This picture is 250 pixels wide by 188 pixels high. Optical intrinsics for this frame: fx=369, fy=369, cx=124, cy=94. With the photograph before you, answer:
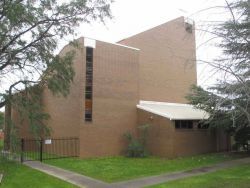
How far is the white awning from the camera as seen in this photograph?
2464 cm

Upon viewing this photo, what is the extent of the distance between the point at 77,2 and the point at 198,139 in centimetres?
1390

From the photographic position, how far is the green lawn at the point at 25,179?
47.0 ft

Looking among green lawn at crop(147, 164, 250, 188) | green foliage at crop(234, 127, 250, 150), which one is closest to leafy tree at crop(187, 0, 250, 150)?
green lawn at crop(147, 164, 250, 188)

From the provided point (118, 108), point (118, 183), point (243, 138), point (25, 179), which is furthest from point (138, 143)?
point (25, 179)

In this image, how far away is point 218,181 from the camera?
48.5 ft

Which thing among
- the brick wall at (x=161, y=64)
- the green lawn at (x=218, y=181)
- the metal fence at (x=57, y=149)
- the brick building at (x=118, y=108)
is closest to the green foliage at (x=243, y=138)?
the brick building at (x=118, y=108)

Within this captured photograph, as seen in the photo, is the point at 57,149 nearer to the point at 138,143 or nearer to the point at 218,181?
the point at 138,143

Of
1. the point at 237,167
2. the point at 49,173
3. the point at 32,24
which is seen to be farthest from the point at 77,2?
the point at 237,167

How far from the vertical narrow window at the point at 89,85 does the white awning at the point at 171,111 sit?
4.37 m

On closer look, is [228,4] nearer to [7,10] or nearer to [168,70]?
[7,10]

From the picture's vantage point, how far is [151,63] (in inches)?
1162

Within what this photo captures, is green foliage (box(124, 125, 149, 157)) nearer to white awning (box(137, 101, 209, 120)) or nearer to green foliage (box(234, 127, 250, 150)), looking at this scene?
white awning (box(137, 101, 209, 120))

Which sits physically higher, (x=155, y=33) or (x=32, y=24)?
(x=155, y=33)

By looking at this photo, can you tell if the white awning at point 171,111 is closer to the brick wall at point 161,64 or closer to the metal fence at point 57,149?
the brick wall at point 161,64
